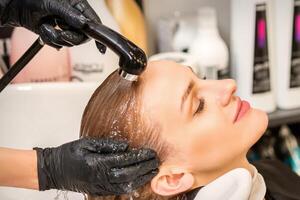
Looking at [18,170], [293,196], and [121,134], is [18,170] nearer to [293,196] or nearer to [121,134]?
[121,134]

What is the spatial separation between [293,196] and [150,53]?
2.59 ft

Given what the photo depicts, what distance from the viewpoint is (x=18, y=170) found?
1064 mm

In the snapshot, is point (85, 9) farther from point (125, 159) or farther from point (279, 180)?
point (279, 180)

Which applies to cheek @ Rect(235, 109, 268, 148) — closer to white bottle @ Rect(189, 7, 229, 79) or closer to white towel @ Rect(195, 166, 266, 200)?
white towel @ Rect(195, 166, 266, 200)

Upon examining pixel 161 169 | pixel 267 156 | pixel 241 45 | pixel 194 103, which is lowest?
pixel 267 156

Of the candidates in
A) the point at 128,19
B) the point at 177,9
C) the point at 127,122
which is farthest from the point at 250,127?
the point at 177,9

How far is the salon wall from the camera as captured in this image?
1.90m

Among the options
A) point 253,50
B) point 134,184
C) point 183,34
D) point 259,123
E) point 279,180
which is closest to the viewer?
point 134,184

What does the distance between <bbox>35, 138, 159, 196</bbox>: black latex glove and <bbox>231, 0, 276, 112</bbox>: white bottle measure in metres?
0.77

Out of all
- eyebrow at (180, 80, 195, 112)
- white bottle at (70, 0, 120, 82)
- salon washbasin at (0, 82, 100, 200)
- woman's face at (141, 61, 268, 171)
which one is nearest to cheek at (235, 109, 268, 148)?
woman's face at (141, 61, 268, 171)

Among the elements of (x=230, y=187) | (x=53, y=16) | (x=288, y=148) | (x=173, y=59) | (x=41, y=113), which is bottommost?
(x=288, y=148)

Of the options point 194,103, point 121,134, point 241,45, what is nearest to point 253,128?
point 194,103

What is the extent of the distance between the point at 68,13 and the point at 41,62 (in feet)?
2.21

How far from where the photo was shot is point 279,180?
1467mm
